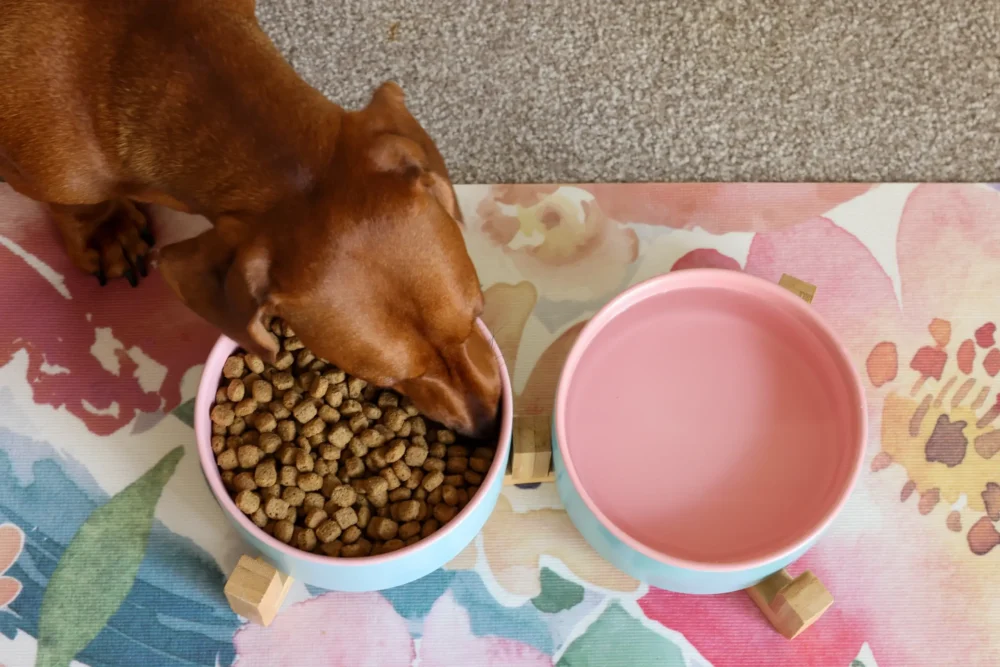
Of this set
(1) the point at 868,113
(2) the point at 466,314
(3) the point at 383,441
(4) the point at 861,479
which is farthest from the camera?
(1) the point at 868,113

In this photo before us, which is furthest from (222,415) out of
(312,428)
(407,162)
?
(407,162)

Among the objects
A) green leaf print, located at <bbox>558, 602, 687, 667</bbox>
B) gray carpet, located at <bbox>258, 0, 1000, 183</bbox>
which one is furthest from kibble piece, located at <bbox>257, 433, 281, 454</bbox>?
gray carpet, located at <bbox>258, 0, 1000, 183</bbox>

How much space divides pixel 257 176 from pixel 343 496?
Result: 0.53 metres

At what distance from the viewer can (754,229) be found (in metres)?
1.77

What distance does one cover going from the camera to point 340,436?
1455 millimetres

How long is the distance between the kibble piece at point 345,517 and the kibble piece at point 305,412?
17cm

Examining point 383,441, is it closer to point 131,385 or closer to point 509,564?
point 509,564

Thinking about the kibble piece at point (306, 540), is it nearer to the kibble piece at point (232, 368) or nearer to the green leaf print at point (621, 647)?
the kibble piece at point (232, 368)

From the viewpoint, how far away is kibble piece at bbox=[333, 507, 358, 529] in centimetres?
139

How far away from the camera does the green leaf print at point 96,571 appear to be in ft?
4.90

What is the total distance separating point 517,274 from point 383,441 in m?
0.45

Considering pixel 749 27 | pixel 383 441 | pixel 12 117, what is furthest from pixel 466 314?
pixel 749 27

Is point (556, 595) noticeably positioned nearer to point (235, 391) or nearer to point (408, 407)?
point (408, 407)

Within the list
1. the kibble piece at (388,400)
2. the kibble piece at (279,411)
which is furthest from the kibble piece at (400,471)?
the kibble piece at (279,411)
